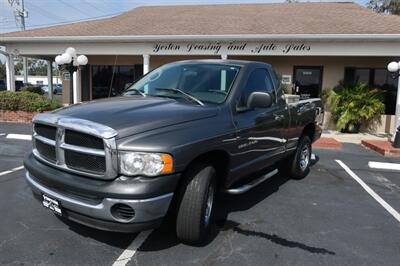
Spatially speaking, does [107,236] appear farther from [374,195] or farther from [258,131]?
[374,195]

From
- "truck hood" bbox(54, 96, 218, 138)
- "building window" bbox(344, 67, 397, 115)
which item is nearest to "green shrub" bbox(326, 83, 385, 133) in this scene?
"building window" bbox(344, 67, 397, 115)

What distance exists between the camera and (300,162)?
6.47 metres

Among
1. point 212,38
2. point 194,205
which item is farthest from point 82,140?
point 212,38

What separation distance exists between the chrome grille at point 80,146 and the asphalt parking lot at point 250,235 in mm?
851

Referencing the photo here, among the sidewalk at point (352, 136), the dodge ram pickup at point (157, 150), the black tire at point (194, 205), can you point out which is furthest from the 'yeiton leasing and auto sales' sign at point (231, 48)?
the black tire at point (194, 205)

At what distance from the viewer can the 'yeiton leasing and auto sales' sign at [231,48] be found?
12.9 m

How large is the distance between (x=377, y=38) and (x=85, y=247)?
11369 millimetres

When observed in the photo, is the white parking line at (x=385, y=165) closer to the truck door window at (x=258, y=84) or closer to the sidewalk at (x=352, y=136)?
the sidewalk at (x=352, y=136)

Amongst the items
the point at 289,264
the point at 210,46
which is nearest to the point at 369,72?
the point at 210,46

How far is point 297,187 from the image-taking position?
605 cm

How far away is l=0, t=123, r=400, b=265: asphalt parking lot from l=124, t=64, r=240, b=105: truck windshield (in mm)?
1463

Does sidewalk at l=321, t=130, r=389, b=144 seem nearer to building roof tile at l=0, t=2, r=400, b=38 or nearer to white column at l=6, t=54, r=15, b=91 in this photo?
building roof tile at l=0, t=2, r=400, b=38

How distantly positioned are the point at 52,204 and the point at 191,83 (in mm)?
2057

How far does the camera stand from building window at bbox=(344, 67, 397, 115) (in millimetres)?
14367
